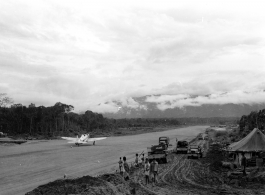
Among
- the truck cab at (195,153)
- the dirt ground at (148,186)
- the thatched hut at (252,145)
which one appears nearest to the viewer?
the dirt ground at (148,186)

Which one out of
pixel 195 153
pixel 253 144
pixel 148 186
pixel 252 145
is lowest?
pixel 148 186

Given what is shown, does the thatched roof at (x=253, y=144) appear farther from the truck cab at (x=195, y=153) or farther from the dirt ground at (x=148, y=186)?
the truck cab at (x=195, y=153)

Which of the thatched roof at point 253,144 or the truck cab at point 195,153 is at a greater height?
the thatched roof at point 253,144

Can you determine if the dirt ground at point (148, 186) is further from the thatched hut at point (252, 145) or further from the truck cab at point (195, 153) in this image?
the truck cab at point (195, 153)

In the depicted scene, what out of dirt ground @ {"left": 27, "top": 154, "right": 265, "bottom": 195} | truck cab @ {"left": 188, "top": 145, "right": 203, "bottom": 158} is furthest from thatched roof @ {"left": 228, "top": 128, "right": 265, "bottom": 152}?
truck cab @ {"left": 188, "top": 145, "right": 203, "bottom": 158}

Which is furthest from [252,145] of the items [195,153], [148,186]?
[148,186]

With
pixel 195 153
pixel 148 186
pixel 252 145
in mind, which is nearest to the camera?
pixel 148 186

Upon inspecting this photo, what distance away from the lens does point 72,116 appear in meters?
153

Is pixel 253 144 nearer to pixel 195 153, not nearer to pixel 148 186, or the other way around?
pixel 195 153

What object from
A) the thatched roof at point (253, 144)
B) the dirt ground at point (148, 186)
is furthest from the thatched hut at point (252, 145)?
the dirt ground at point (148, 186)

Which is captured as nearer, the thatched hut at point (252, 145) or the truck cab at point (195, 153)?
the thatched hut at point (252, 145)

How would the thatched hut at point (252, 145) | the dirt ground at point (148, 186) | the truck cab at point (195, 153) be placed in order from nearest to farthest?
the dirt ground at point (148, 186) → the thatched hut at point (252, 145) → the truck cab at point (195, 153)

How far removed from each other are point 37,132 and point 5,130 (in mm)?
13503

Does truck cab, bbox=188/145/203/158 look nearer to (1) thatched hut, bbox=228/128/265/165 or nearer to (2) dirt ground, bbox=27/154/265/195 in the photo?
(1) thatched hut, bbox=228/128/265/165
